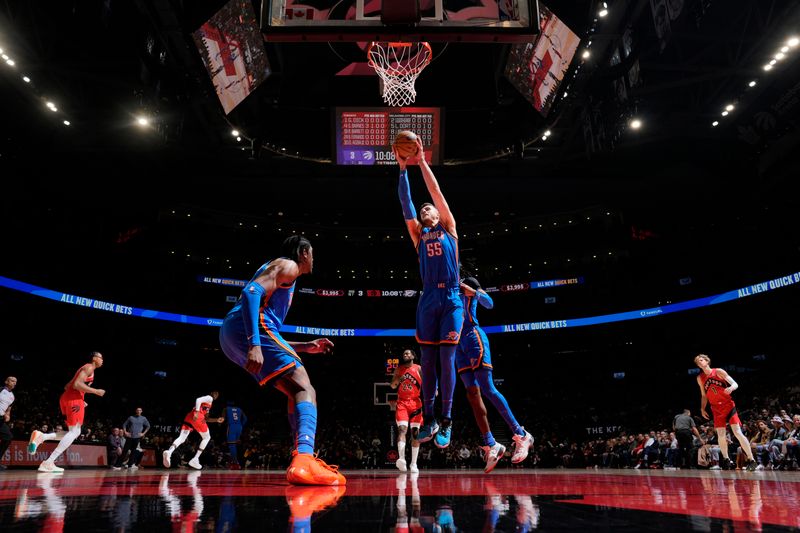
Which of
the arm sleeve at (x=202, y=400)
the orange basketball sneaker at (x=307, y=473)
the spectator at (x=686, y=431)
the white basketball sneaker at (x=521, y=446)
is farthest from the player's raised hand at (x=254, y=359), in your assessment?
the spectator at (x=686, y=431)

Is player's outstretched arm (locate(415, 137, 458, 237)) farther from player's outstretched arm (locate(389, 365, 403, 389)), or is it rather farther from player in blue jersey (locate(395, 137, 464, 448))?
player's outstretched arm (locate(389, 365, 403, 389))

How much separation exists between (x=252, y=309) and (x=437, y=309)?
1.88 m

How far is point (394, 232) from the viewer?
28641 mm

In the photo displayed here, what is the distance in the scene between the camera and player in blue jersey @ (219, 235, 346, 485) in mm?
3396

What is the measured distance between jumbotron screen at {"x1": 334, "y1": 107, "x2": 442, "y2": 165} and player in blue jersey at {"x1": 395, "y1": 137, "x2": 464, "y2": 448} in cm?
813

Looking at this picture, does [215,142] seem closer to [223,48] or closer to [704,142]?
[223,48]

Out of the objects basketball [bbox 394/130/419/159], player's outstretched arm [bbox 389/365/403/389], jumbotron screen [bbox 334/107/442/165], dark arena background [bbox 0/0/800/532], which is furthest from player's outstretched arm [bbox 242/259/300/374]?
jumbotron screen [bbox 334/107/442/165]

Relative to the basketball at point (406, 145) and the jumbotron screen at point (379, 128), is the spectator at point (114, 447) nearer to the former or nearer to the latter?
the jumbotron screen at point (379, 128)

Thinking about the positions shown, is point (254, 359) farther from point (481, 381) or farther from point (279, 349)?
point (481, 381)

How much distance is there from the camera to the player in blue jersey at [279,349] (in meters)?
3.40

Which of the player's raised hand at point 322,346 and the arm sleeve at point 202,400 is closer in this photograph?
the player's raised hand at point 322,346

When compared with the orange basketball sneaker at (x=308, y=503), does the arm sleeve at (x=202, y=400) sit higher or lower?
higher

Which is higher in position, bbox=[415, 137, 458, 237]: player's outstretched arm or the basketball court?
bbox=[415, 137, 458, 237]: player's outstretched arm

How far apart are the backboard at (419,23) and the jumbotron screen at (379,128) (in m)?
6.20
